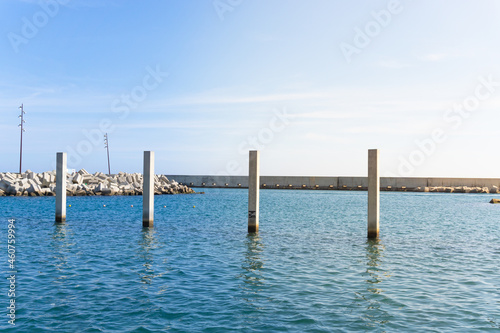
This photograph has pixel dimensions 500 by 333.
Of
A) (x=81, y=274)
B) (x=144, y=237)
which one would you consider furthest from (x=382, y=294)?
(x=144, y=237)

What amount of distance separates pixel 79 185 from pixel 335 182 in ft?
184

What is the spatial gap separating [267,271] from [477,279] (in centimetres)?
521

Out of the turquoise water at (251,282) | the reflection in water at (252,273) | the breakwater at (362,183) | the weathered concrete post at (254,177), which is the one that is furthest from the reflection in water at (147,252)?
the breakwater at (362,183)

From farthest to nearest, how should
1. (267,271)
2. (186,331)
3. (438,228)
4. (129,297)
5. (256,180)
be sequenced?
1. (438,228)
2. (256,180)
3. (267,271)
4. (129,297)
5. (186,331)

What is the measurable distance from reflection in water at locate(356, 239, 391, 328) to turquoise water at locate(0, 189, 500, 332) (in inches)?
1.0

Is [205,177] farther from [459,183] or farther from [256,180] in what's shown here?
[256,180]

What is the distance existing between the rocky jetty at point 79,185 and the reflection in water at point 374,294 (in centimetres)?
4716

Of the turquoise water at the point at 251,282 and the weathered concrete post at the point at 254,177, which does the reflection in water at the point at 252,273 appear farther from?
the weathered concrete post at the point at 254,177

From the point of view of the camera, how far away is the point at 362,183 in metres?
96.8

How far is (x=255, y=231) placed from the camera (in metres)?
19.5

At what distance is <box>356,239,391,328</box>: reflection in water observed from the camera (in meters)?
8.52

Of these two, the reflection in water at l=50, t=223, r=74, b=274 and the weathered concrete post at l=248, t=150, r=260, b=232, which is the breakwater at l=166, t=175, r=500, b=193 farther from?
the reflection in water at l=50, t=223, r=74, b=274

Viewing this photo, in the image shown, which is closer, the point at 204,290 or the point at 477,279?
the point at 204,290

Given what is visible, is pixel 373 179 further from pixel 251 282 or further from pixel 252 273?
pixel 251 282
